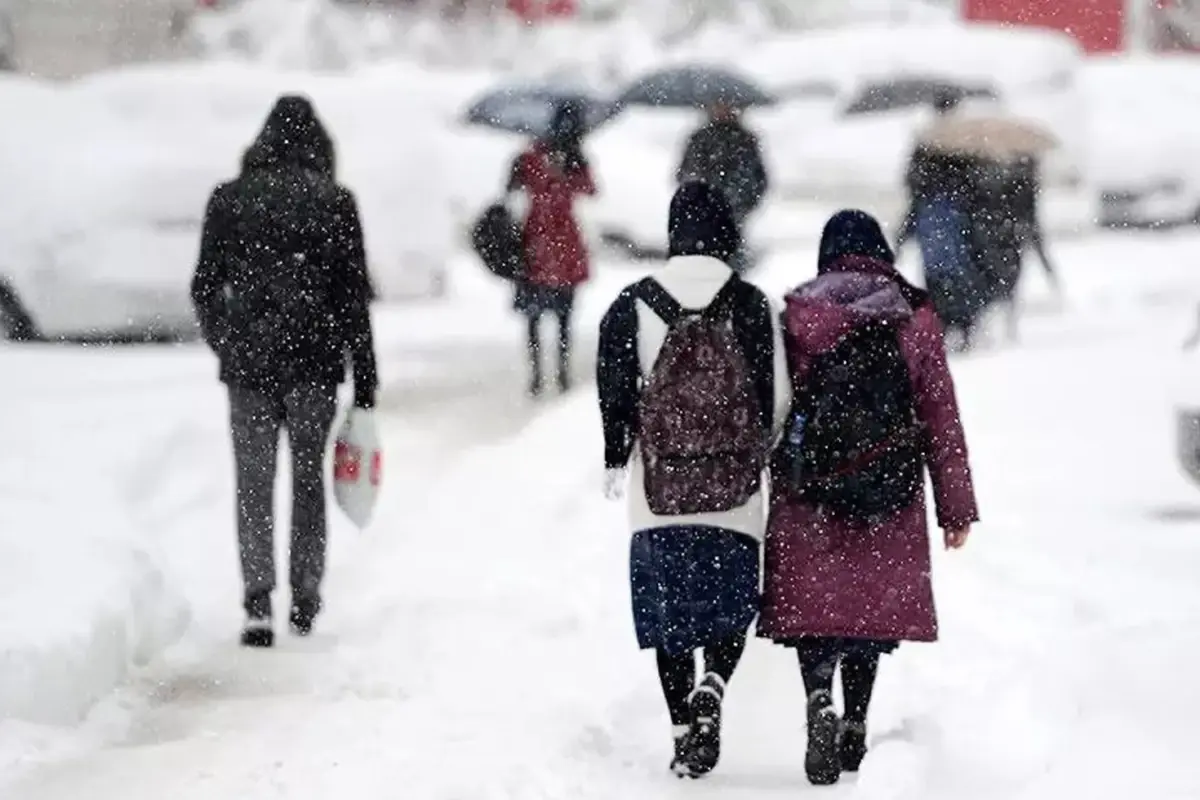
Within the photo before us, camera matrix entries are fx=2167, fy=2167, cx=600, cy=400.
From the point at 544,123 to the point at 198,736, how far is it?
15888 millimetres

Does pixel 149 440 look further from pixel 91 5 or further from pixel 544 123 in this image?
pixel 91 5

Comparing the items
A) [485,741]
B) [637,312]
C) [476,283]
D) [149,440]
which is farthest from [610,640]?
[476,283]

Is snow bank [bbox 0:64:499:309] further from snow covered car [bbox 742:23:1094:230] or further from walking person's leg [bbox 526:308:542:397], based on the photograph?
snow covered car [bbox 742:23:1094:230]

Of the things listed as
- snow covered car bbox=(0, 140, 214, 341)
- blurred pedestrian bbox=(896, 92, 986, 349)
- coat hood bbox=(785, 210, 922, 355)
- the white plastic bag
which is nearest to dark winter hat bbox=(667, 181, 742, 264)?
coat hood bbox=(785, 210, 922, 355)

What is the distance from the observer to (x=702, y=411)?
5422 mm

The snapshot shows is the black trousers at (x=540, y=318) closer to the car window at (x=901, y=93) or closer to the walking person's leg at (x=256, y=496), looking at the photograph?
the walking person's leg at (x=256, y=496)

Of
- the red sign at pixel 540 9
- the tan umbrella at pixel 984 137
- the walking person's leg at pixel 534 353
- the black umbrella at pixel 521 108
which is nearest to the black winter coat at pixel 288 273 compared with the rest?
the walking person's leg at pixel 534 353

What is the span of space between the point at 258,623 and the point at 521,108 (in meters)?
15.2

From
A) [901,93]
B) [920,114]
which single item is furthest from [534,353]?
[901,93]

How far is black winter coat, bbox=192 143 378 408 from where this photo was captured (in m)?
6.97

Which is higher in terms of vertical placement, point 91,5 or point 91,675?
point 91,5

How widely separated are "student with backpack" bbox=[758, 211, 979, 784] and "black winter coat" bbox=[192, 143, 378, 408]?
200 centimetres

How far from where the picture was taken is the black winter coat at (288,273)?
6.97 metres

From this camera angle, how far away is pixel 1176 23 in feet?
115
